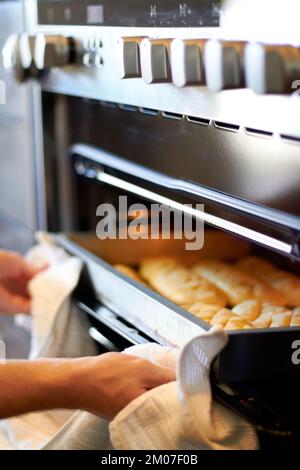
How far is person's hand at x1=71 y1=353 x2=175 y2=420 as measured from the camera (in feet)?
2.64

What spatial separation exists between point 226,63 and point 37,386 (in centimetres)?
37

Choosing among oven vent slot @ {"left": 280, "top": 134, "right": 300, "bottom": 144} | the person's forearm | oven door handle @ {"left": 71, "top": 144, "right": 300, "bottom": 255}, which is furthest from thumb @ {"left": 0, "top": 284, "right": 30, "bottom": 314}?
oven vent slot @ {"left": 280, "top": 134, "right": 300, "bottom": 144}

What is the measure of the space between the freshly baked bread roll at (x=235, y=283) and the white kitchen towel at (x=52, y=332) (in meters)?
0.19

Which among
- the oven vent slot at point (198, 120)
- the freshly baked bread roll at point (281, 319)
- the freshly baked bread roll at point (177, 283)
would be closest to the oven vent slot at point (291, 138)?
the oven vent slot at point (198, 120)

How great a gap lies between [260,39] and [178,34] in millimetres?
132

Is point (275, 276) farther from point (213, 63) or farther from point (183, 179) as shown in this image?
point (213, 63)

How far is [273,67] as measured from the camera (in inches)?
26.4

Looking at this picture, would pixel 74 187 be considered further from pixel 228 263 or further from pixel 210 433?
pixel 210 433

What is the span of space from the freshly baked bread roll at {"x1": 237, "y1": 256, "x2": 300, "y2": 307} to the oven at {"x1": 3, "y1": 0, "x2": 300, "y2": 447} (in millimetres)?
19

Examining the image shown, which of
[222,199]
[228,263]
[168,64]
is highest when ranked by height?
[168,64]

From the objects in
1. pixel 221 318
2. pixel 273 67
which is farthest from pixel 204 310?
pixel 273 67

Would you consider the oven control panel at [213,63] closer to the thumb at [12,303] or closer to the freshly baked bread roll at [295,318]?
the freshly baked bread roll at [295,318]

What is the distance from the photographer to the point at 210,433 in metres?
0.75
